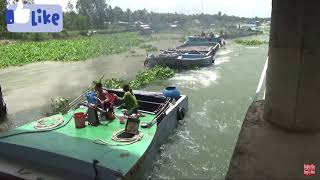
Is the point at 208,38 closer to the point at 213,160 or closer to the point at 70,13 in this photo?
the point at 213,160

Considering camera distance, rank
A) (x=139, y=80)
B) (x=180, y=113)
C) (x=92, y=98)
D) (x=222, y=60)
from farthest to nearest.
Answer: (x=222, y=60)
(x=139, y=80)
(x=180, y=113)
(x=92, y=98)

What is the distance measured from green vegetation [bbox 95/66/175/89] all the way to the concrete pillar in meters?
15.0

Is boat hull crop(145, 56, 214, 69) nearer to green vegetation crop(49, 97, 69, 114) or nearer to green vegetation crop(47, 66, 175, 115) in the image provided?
green vegetation crop(47, 66, 175, 115)

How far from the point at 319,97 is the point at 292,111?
672mm

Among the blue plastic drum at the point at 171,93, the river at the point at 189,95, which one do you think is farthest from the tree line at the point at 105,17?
the blue plastic drum at the point at 171,93

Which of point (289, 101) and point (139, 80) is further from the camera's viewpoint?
point (139, 80)

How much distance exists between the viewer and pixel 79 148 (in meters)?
9.39

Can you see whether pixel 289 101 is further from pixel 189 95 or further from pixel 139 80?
pixel 139 80

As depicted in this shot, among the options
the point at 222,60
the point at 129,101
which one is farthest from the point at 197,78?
the point at 129,101

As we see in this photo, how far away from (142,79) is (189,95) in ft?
16.2

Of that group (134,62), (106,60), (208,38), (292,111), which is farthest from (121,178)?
(208,38)

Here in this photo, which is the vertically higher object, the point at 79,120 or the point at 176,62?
the point at 176,62

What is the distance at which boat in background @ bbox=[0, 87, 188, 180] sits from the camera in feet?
27.2

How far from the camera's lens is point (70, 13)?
89.1m
